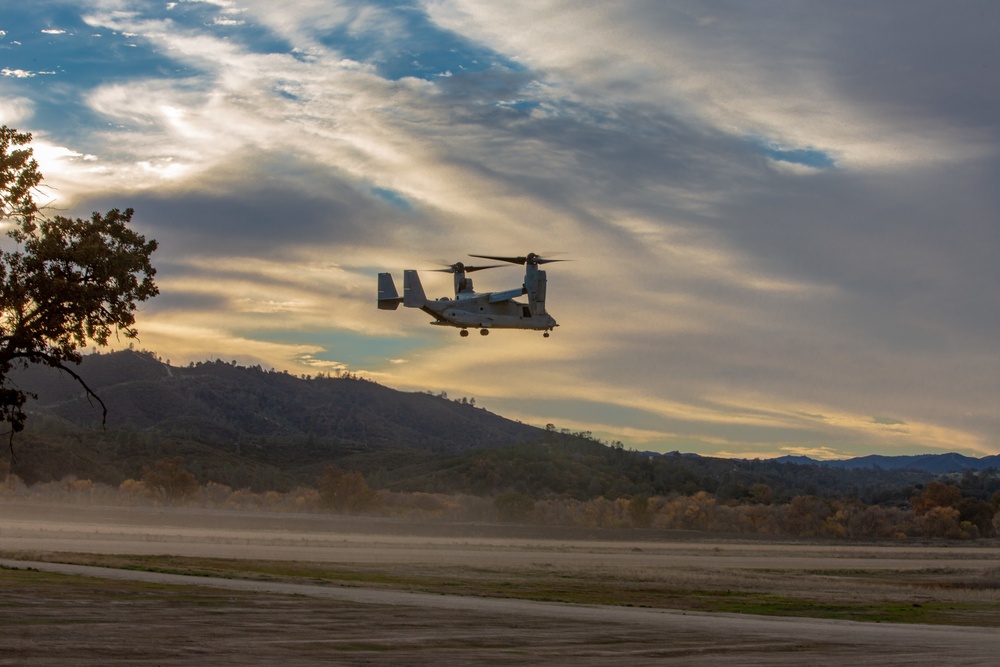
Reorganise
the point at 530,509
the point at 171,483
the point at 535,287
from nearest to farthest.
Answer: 1. the point at 535,287
2. the point at 530,509
3. the point at 171,483

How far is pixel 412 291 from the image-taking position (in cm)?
6081

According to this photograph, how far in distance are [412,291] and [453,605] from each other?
2843 cm

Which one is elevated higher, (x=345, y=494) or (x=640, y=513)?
(x=345, y=494)

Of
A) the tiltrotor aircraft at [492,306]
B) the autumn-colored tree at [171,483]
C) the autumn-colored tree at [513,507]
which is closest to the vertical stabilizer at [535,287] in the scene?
the tiltrotor aircraft at [492,306]

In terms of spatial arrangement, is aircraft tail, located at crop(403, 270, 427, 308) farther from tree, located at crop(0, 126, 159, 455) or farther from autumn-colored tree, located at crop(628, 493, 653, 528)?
autumn-colored tree, located at crop(628, 493, 653, 528)

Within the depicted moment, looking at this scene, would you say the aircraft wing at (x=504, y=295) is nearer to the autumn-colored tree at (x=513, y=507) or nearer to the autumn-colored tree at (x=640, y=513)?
the autumn-colored tree at (x=513, y=507)

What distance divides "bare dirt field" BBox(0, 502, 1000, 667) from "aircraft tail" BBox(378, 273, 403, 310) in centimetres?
1301

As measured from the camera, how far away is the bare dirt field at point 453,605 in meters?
23.5

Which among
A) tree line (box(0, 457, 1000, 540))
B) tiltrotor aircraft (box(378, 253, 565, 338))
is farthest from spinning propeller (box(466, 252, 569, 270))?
tree line (box(0, 457, 1000, 540))

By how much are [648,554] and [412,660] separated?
74.1m

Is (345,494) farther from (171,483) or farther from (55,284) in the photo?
(55,284)

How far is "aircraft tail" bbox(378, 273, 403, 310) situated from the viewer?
61.8 meters

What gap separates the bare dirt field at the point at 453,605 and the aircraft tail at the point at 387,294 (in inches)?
512

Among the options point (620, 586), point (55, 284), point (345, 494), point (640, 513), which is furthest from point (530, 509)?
point (55, 284)
